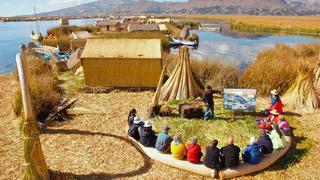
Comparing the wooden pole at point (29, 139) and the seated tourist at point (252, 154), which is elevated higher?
the wooden pole at point (29, 139)

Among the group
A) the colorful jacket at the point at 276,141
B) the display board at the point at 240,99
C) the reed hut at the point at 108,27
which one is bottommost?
the colorful jacket at the point at 276,141

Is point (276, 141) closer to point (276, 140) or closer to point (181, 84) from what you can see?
point (276, 140)

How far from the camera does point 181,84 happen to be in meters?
13.2

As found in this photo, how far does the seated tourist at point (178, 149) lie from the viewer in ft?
27.3

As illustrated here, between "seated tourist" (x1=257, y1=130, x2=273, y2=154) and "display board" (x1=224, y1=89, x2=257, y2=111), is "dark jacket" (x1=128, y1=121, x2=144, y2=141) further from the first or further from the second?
"display board" (x1=224, y1=89, x2=257, y2=111)

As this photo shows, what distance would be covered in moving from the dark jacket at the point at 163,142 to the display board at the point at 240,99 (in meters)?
3.91

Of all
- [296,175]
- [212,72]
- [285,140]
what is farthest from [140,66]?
[296,175]

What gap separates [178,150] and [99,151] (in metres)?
2.44

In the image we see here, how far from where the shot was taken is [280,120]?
32.6 feet

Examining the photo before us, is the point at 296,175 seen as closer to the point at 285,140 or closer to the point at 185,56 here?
the point at 285,140

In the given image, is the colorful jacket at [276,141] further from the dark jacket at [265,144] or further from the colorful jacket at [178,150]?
the colorful jacket at [178,150]

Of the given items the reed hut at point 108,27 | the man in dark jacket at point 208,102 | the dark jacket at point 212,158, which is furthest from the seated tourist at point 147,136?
the reed hut at point 108,27

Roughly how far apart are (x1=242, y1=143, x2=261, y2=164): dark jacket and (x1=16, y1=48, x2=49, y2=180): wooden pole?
511 centimetres

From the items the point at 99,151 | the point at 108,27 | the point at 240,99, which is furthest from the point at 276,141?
the point at 108,27
